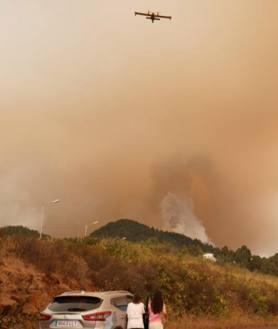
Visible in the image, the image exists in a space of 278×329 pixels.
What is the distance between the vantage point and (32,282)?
19219 millimetres

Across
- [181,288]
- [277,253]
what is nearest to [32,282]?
[181,288]

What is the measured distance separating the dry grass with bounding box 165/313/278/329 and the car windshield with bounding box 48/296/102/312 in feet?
32.7

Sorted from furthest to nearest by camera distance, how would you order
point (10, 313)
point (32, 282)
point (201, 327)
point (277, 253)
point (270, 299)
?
point (277, 253) < point (270, 299) < point (201, 327) < point (32, 282) < point (10, 313)

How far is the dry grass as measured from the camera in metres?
23.3

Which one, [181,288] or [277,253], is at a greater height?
[277,253]

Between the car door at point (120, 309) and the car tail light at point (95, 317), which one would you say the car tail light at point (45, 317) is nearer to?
the car tail light at point (95, 317)

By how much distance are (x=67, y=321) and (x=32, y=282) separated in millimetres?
7449

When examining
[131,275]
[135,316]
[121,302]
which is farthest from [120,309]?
[131,275]

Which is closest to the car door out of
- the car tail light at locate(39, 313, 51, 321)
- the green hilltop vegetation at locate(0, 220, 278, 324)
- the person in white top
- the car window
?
the car window

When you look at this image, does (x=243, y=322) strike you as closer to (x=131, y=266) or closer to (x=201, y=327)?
(x=201, y=327)

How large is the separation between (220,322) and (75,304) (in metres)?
17.1

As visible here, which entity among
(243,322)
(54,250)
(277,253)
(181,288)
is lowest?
(243,322)

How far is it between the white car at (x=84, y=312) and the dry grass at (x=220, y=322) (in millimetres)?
9614

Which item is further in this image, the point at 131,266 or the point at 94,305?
the point at 131,266
